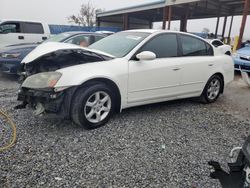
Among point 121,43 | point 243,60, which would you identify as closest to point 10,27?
point 121,43

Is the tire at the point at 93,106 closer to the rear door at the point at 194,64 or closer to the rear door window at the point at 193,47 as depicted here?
the rear door at the point at 194,64

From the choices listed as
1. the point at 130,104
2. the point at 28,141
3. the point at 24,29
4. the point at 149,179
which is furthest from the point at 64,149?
the point at 24,29

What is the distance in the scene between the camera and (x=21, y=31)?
9438 millimetres

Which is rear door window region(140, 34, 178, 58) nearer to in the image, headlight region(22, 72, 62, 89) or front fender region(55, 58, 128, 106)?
front fender region(55, 58, 128, 106)

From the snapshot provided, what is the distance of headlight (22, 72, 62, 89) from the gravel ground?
2.18 feet

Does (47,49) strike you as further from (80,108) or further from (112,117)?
(112,117)

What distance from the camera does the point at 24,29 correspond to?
9469 millimetres

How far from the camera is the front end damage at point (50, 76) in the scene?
319 centimetres

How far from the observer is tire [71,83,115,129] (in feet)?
10.9

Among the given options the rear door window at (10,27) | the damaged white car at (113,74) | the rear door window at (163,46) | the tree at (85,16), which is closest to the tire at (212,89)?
the damaged white car at (113,74)

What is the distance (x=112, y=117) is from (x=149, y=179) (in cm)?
172

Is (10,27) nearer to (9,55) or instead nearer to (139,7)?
(9,55)

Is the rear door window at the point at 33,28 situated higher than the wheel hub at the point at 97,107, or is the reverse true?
the rear door window at the point at 33,28

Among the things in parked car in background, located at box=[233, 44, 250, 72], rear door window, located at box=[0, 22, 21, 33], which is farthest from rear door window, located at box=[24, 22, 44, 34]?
parked car in background, located at box=[233, 44, 250, 72]
